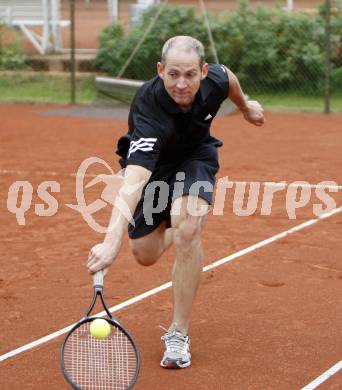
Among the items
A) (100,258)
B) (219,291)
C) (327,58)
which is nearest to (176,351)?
(100,258)

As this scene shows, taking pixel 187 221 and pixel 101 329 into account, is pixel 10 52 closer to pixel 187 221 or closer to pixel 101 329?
pixel 187 221

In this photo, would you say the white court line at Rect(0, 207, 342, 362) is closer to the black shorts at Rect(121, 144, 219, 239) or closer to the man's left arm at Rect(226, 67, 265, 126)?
the black shorts at Rect(121, 144, 219, 239)

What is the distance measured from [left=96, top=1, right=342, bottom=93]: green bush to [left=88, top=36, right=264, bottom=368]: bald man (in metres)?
12.4

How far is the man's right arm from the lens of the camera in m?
4.39

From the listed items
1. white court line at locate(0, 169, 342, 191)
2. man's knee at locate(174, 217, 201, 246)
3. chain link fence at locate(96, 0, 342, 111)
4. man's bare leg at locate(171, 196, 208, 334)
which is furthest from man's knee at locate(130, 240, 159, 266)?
chain link fence at locate(96, 0, 342, 111)

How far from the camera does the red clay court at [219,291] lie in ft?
16.9

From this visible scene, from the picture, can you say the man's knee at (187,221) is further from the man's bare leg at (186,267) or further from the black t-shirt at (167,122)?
the black t-shirt at (167,122)

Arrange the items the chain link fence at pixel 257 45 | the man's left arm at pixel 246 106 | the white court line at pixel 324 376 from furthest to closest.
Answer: the chain link fence at pixel 257 45 → the man's left arm at pixel 246 106 → the white court line at pixel 324 376

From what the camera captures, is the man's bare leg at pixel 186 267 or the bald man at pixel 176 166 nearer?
the bald man at pixel 176 166

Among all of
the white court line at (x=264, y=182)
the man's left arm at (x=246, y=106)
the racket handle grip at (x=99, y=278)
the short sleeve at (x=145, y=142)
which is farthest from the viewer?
the white court line at (x=264, y=182)

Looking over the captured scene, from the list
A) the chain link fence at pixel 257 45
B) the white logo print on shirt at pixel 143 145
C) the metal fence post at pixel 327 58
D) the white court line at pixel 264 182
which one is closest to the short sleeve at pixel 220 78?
the white logo print on shirt at pixel 143 145


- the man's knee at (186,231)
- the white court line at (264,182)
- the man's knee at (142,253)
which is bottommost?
the white court line at (264,182)

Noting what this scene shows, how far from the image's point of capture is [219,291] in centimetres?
657

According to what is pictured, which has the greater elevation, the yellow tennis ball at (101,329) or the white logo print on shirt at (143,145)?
the white logo print on shirt at (143,145)
